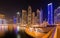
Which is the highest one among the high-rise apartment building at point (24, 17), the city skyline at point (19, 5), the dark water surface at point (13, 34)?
the city skyline at point (19, 5)

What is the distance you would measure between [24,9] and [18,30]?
14.5 inches

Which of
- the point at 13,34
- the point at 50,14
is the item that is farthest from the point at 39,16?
the point at 13,34

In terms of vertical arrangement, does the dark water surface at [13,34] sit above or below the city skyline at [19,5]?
below

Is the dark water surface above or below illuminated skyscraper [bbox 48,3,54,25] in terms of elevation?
below

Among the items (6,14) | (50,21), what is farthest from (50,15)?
(6,14)

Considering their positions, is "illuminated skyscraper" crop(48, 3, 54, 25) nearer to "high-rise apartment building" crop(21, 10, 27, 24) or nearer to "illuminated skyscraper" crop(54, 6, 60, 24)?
"illuminated skyscraper" crop(54, 6, 60, 24)

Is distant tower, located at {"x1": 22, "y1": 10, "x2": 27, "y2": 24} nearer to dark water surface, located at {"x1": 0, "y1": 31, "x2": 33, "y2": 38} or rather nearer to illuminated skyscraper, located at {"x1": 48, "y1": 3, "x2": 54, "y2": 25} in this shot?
dark water surface, located at {"x1": 0, "y1": 31, "x2": 33, "y2": 38}

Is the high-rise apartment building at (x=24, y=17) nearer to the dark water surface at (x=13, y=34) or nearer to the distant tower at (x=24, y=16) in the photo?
the distant tower at (x=24, y=16)

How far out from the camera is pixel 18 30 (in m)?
1.97

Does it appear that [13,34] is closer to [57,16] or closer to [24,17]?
[24,17]

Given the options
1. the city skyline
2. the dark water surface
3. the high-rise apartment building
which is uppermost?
the city skyline

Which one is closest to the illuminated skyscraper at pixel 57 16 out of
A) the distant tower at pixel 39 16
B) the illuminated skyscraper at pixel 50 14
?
the illuminated skyscraper at pixel 50 14

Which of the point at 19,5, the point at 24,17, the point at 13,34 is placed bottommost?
the point at 13,34

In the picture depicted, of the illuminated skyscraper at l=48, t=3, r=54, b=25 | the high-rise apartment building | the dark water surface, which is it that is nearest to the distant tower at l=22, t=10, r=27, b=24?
the high-rise apartment building
